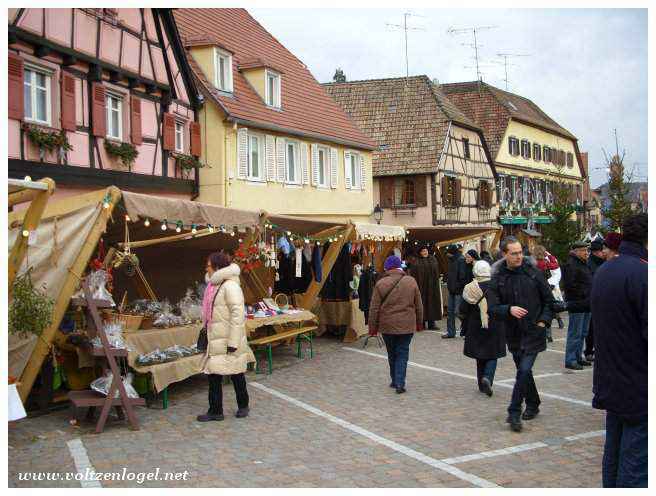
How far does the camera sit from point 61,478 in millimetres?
5918

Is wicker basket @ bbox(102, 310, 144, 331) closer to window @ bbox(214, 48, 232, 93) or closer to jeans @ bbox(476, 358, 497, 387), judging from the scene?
jeans @ bbox(476, 358, 497, 387)

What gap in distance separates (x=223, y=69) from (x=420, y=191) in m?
12.6

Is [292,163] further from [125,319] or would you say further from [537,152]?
[537,152]

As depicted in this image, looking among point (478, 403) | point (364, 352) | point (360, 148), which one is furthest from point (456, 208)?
point (478, 403)

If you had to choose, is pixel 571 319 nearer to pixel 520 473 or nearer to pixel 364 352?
pixel 364 352

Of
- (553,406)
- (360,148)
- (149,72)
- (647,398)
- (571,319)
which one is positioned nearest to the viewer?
(647,398)

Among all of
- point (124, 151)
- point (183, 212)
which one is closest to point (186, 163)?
point (124, 151)

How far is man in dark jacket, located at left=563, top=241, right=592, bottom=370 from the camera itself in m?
10.5

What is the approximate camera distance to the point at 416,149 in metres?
32.2

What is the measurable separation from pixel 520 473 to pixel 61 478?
12.0ft

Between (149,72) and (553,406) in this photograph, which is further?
(149,72)

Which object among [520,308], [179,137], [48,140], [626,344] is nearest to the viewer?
[626,344]

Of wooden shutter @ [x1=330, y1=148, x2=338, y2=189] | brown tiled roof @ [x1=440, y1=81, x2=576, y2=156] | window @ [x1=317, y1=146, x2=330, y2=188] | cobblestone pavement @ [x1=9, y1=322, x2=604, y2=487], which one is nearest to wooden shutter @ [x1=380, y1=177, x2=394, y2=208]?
wooden shutter @ [x1=330, y1=148, x2=338, y2=189]
